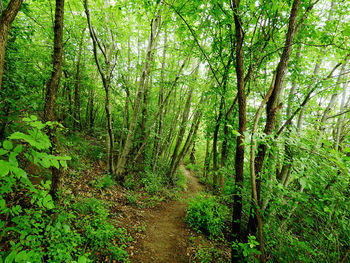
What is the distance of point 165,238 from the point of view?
476 cm

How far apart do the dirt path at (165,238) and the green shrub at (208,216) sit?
1.34 ft

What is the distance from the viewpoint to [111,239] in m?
3.68

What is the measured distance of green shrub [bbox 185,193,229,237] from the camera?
203 inches

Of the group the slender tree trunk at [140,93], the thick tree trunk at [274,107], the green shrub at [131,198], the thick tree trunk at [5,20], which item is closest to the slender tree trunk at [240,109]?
the thick tree trunk at [274,107]

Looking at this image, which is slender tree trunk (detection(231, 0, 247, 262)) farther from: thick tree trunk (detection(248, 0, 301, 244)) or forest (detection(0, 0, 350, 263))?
thick tree trunk (detection(248, 0, 301, 244))

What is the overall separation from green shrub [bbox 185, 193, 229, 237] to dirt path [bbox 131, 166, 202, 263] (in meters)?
0.41

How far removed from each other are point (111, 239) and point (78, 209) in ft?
3.79

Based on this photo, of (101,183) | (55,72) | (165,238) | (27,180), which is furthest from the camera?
(101,183)

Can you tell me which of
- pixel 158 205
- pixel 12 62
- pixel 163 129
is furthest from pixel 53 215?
pixel 163 129

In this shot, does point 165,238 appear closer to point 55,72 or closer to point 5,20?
point 55,72

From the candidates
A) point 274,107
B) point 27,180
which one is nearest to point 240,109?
point 274,107

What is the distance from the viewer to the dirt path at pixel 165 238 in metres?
3.93

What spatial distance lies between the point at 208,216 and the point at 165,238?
5.26 ft

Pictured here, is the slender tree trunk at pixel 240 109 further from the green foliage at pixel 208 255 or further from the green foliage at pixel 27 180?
the green foliage at pixel 27 180
